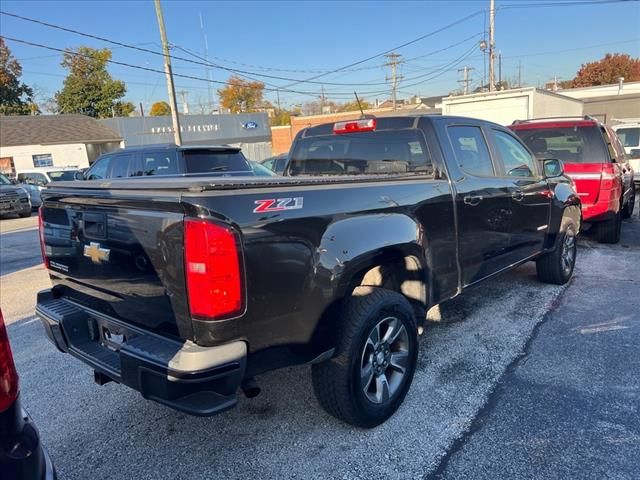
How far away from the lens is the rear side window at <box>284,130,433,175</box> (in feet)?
12.2

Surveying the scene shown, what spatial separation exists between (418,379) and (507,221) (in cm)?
180

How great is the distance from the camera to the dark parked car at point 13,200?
15352mm

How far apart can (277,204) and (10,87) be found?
184 feet

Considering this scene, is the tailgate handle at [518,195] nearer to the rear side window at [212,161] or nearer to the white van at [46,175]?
the rear side window at [212,161]

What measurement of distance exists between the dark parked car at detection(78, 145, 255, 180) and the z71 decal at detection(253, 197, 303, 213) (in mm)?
5567

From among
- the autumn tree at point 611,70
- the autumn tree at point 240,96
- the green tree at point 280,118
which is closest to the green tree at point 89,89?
the autumn tree at point 240,96

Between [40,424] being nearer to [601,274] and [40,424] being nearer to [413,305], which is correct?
[413,305]

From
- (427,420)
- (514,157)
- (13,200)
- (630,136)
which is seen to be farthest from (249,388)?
(13,200)

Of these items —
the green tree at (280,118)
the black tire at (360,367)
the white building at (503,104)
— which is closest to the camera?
the black tire at (360,367)

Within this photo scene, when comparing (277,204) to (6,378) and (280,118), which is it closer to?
(6,378)

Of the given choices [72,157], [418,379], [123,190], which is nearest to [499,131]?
[418,379]

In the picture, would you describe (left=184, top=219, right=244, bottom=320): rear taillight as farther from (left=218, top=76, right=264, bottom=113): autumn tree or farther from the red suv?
(left=218, top=76, right=264, bottom=113): autumn tree

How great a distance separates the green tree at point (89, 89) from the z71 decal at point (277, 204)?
2236 inches

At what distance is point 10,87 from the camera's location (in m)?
46.8
